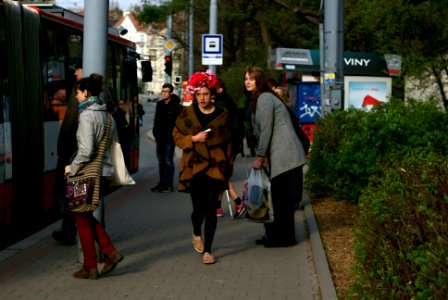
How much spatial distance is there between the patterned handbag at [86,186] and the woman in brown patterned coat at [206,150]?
1.05 meters

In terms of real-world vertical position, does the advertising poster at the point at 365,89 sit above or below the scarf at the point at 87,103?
below

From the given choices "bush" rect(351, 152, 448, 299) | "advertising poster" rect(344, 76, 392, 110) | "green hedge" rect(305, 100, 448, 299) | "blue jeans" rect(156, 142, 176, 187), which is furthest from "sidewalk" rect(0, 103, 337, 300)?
"advertising poster" rect(344, 76, 392, 110)

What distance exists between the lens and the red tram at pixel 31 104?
1033 cm

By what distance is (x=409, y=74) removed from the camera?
18.8 meters

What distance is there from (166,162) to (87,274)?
7.34 m

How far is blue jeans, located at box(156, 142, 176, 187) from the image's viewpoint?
1515 cm

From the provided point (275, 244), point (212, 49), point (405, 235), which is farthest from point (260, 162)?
point (212, 49)

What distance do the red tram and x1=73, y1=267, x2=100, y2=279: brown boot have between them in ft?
8.13

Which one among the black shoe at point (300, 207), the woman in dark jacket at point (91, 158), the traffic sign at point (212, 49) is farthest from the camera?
the traffic sign at point (212, 49)

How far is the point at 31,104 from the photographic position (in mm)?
11258

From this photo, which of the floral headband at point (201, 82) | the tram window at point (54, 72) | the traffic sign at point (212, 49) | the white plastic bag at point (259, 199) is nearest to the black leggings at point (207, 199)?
the floral headband at point (201, 82)

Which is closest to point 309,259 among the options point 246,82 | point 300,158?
point 300,158

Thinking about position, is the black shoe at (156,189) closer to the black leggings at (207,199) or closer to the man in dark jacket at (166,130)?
the man in dark jacket at (166,130)

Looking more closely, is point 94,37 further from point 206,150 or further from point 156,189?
point 156,189
